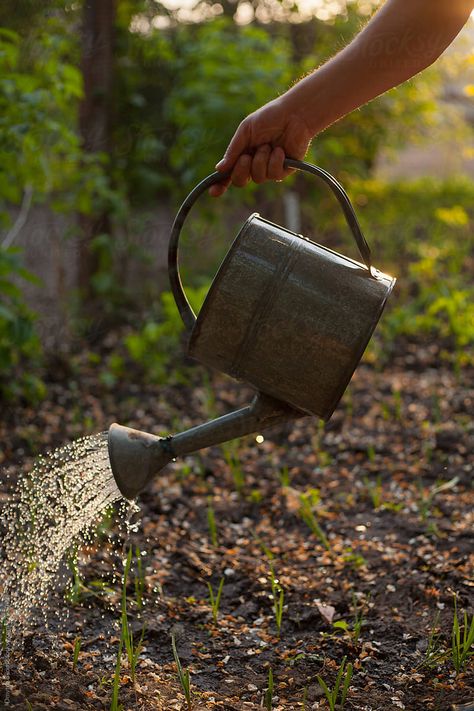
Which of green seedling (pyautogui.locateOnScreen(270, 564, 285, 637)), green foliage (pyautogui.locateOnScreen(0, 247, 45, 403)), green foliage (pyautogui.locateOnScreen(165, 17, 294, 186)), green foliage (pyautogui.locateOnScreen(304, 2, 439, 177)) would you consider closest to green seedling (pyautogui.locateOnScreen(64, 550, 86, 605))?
green seedling (pyautogui.locateOnScreen(270, 564, 285, 637))

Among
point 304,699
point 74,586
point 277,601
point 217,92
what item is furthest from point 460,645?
point 217,92

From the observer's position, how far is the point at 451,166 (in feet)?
33.9

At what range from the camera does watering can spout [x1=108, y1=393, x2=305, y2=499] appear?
165cm

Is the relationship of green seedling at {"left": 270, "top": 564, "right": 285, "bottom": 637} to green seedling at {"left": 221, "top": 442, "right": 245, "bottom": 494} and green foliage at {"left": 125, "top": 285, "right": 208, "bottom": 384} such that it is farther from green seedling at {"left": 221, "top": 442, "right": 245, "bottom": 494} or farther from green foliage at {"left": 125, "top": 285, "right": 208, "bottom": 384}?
green foliage at {"left": 125, "top": 285, "right": 208, "bottom": 384}

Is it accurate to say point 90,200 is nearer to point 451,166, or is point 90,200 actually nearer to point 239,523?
point 239,523

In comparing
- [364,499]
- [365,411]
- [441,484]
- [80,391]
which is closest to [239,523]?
[364,499]

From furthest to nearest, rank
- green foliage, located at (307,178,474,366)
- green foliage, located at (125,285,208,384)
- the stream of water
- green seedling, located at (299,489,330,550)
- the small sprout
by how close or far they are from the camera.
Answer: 1. green foliage, located at (307,178,474,366)
2. green foliage, located at (125,285,208,384)
3. green seedling, located at (299,489,330,550)
4. the stream of water
5. the small sprout

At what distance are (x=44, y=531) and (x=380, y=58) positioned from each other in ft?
4.85

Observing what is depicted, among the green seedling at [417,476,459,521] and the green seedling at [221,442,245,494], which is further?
the green seedling at [221,442,245,494]

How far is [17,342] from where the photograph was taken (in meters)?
3.16

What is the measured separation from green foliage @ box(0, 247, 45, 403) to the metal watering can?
1.55 meters

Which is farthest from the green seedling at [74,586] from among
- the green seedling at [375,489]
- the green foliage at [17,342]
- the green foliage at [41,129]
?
the green foliage at [41,129]

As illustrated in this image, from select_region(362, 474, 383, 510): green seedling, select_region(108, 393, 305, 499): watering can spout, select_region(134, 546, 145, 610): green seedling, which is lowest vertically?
select_region(362, 474, 383, 510): green seedling

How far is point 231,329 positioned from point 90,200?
2733mm
